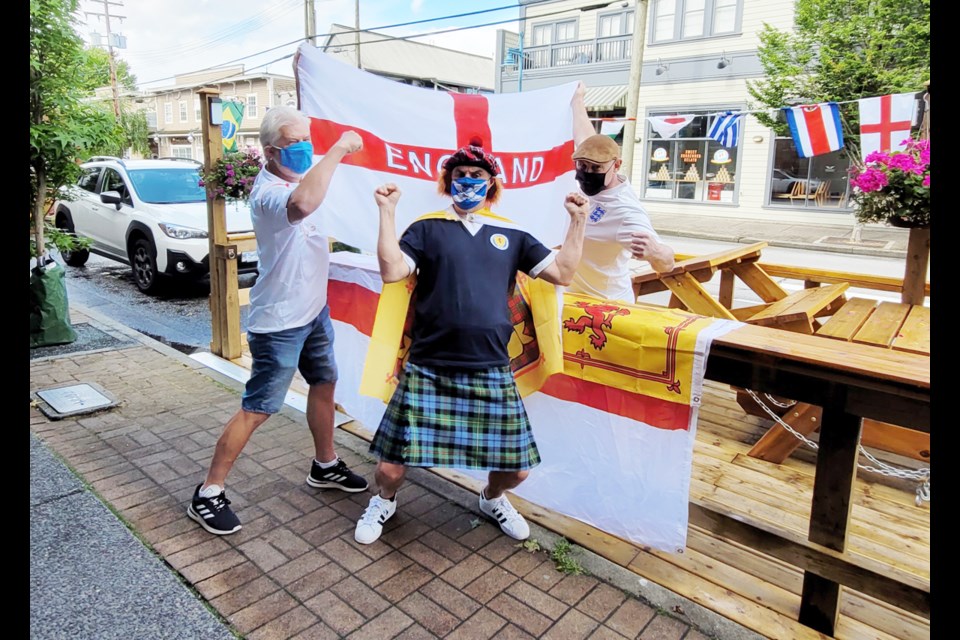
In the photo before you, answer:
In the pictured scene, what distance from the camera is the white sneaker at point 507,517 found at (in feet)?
9.92

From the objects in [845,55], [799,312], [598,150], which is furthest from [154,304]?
[845,55]

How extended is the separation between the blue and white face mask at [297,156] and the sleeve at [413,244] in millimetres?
704

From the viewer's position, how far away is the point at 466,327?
260 cm

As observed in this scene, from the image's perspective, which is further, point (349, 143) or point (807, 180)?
point (807, 180)

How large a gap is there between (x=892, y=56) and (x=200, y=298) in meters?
15.7

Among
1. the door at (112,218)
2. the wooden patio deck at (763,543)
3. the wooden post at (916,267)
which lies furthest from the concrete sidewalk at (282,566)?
the door at (112,218)

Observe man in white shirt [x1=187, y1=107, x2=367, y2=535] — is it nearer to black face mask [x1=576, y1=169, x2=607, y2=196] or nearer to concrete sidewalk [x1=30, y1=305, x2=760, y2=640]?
concrete sidewalk [x1=30, y1=305, x2=760, y2=640]

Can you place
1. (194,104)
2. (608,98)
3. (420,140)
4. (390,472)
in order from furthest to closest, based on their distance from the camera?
(194,104), (608,98), (420,140), (390,472)

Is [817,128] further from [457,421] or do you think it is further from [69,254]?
[69,254]

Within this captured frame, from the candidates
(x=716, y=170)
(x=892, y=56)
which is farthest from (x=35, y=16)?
(x=716, y=170)

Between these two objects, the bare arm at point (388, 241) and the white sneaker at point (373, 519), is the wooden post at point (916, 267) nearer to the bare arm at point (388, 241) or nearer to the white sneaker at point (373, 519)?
the bare arm at point (388, 241)

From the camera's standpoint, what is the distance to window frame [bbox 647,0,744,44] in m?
18.7

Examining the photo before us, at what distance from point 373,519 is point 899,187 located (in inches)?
134
